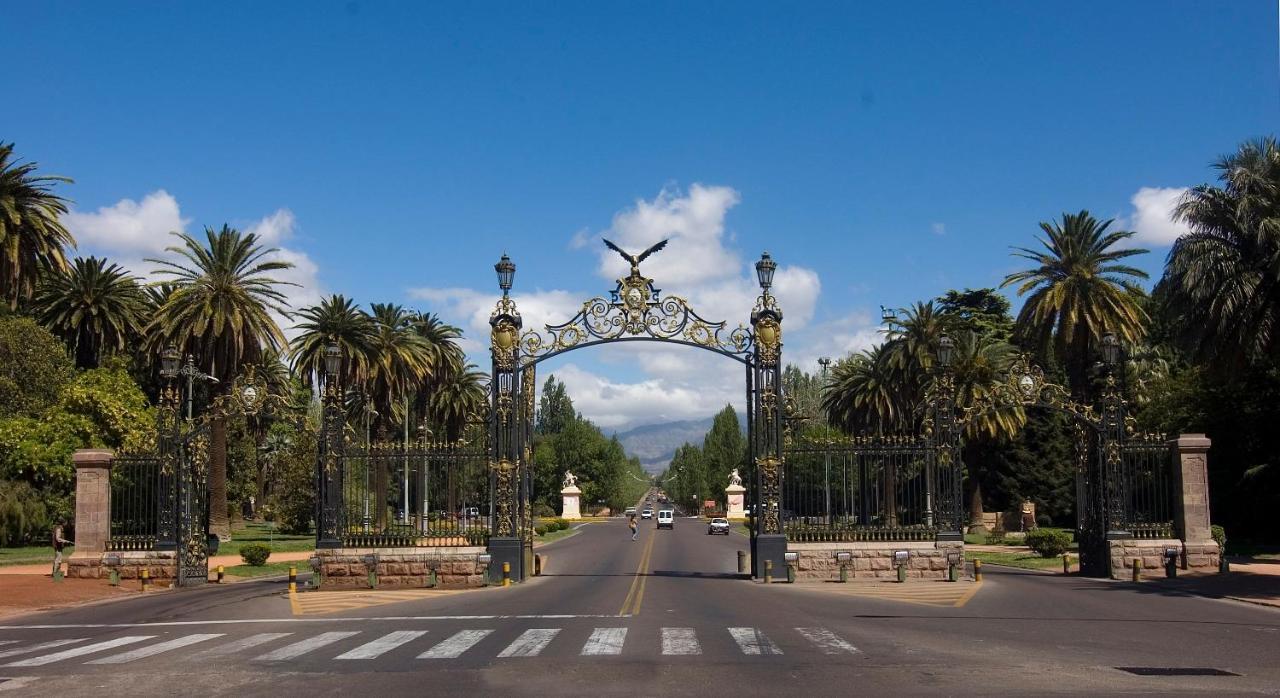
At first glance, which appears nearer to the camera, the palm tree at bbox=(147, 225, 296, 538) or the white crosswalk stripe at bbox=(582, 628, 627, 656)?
the white crosswalk stripe at bbox=(582, 628, 627, 656)

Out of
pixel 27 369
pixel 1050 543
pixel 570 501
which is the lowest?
pixel 570 501

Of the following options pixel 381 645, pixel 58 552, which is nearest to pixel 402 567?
pixel 58 552

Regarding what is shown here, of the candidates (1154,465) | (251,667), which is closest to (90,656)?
(251,667)

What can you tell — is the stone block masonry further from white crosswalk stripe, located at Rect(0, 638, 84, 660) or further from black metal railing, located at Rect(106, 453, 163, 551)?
white crosswalk stripe, located at Rect(0, 638, 84, 660)

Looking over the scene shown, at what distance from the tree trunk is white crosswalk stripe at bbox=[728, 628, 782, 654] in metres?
37.7

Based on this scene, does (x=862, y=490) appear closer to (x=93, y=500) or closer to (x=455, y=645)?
(x=455, y=645)

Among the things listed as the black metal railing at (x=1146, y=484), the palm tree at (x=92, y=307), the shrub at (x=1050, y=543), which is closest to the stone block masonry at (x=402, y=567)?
the black metal railing at (x=1146, y=484)

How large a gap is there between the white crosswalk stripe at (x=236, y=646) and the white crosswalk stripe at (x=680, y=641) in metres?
5.80

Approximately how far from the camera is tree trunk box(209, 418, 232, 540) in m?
52.3

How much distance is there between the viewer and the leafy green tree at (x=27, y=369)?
5025 centimetres

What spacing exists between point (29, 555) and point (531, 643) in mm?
36018

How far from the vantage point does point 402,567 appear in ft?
92.4

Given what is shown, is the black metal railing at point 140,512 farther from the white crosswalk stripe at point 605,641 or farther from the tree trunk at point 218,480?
the tree trunk at point 218,480

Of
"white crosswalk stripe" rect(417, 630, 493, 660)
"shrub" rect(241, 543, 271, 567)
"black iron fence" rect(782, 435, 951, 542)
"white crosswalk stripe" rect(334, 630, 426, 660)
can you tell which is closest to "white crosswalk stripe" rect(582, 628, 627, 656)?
"white crosswalk stripe" rect(417, 630, 493, 660)
